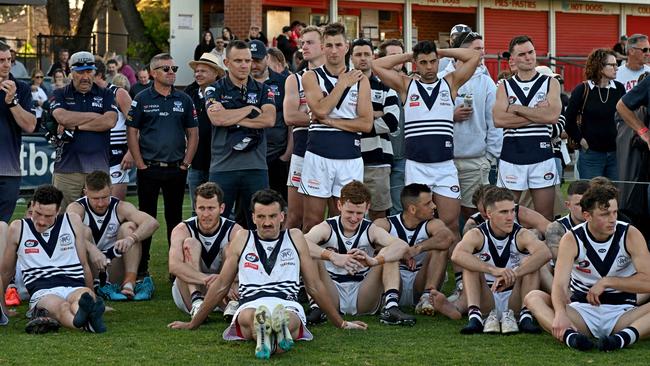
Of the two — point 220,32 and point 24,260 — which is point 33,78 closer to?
point 220,32

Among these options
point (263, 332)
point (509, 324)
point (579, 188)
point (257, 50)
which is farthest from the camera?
point (257, 50)

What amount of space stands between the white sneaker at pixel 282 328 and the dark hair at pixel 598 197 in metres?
2.18

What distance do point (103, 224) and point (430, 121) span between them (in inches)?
117

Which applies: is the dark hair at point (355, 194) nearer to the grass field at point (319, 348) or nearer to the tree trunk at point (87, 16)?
the grass field at point (319, 348)

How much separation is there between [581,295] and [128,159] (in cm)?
497

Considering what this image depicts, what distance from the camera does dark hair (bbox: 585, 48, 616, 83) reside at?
11602 millimetres

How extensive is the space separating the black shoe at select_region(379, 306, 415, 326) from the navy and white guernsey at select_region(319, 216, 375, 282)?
454 mm

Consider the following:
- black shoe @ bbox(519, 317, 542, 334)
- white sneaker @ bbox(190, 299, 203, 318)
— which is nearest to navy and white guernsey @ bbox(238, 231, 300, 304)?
Result: white sneaker @ bbox(190, 299, 203, 318)

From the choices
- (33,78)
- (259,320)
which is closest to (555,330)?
(259,320)

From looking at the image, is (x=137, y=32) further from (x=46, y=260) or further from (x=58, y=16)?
(x=46, y=260)

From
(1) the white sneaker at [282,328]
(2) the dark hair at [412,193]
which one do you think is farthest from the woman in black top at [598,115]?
(1) the white sneaker at [282,328]

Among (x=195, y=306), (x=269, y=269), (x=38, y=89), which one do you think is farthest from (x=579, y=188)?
(x=38, y=89)

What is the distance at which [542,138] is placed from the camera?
396 inches

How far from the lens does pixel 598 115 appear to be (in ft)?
38.8
